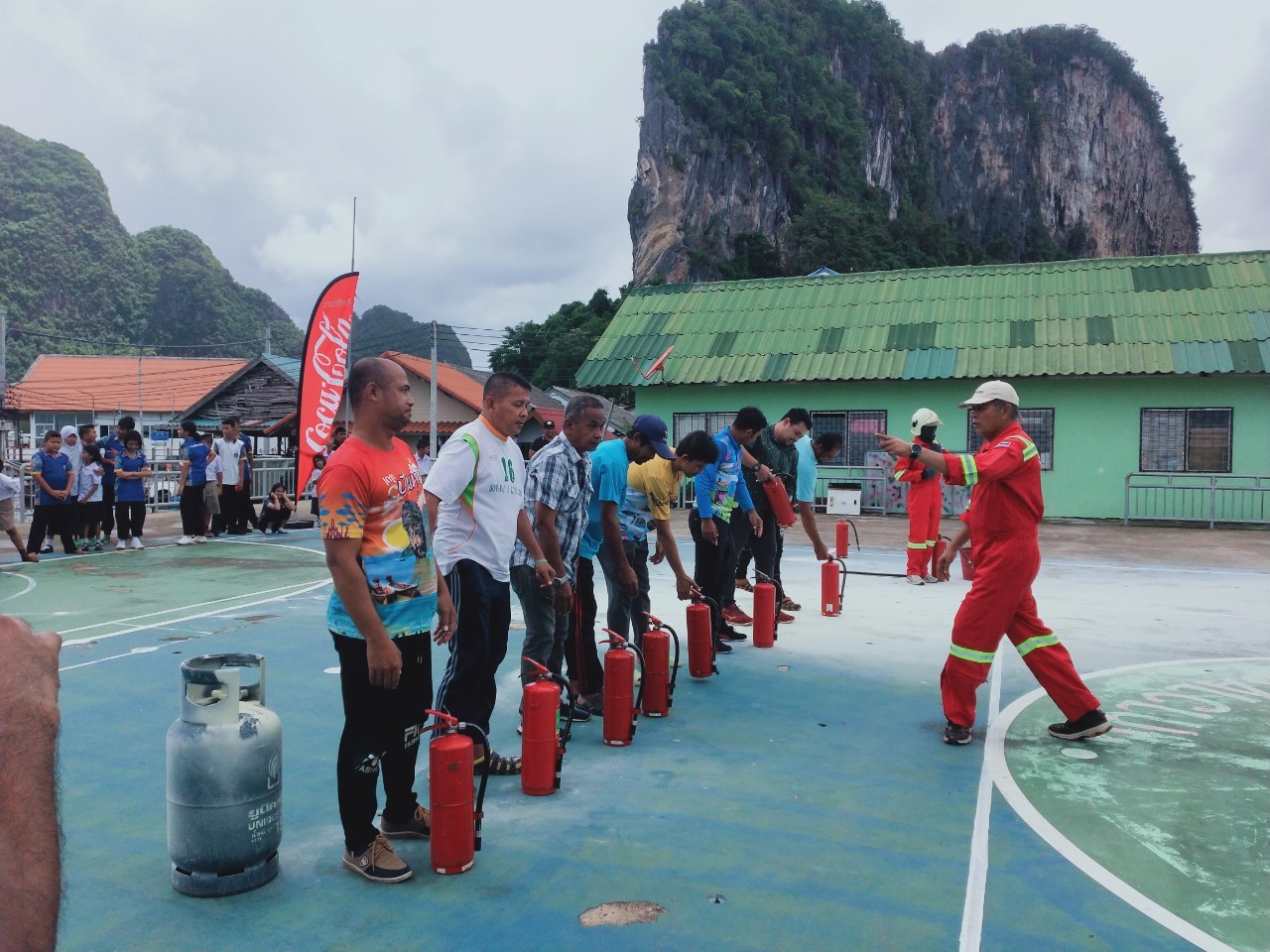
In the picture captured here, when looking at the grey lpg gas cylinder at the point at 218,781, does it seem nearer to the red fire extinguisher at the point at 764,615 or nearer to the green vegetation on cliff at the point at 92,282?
the red fire extinguisher at the point at 764,615

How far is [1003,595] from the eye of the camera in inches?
214

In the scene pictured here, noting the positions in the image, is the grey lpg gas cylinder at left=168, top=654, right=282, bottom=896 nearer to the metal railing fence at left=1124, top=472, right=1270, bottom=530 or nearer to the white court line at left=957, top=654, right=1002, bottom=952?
the white court line at left=957, top=654, right=1002, bottom=952

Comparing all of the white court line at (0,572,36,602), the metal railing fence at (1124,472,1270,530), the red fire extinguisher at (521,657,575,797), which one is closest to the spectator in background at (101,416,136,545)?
the white court line at (0,572,36,602)

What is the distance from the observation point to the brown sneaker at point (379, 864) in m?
3.72

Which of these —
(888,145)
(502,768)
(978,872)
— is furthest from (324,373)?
(888,145)

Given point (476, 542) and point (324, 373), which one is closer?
point (476, 542)

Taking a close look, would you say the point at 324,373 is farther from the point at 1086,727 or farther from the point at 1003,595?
the point at 1086,727

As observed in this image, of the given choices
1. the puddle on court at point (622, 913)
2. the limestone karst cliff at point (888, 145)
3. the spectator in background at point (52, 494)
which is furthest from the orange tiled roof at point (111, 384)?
the puddle on court at point (622, 913)

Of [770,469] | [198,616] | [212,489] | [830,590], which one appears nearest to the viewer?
[770,469]

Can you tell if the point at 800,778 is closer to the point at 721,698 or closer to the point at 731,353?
the point at 721,698

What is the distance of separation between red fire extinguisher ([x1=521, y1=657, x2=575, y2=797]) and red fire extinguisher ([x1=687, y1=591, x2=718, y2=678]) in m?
2.27

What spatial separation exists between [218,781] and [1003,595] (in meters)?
4.16

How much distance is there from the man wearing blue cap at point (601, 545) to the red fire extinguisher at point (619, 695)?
57cm

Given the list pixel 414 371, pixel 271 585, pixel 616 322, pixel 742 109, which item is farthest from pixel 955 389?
pixel 742 109
